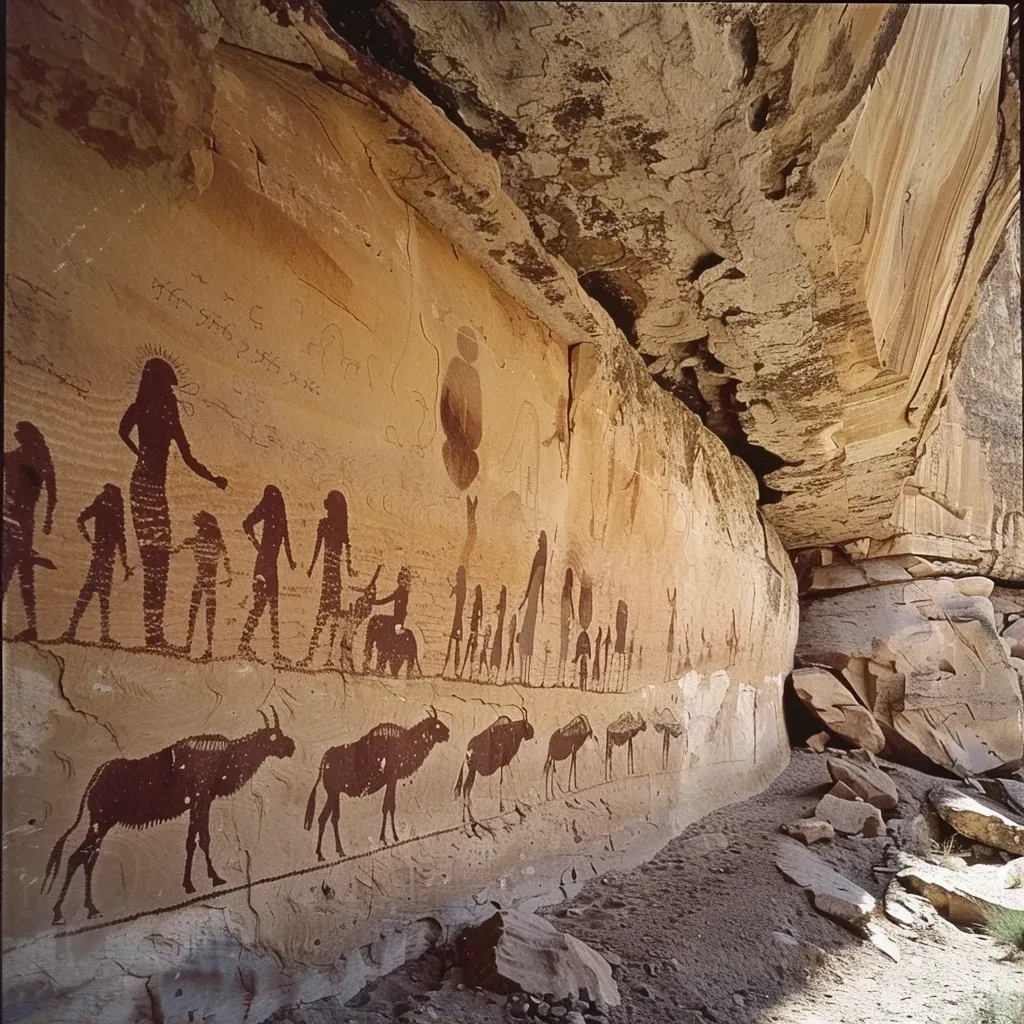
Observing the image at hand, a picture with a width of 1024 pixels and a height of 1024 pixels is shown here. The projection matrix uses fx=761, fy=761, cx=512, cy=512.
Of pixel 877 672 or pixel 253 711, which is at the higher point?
pixel 253 711

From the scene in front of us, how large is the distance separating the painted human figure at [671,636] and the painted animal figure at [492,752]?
5.28ft

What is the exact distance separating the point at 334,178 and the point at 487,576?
4.62 ft

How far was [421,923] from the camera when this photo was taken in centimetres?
233

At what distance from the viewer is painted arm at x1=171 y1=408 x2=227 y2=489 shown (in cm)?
165

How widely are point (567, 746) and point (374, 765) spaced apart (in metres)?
1.32

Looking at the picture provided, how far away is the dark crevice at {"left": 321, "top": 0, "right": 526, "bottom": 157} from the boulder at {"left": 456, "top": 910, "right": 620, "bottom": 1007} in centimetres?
237

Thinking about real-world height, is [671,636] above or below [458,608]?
below

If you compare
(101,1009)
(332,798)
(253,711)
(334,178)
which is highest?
(334,178)

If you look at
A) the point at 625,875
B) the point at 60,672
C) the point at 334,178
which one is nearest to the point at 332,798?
the point at 60,672

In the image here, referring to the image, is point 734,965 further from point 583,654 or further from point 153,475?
point 153,475

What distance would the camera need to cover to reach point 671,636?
14.7 feet

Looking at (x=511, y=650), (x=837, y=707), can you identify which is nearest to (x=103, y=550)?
(x=511, y=650)

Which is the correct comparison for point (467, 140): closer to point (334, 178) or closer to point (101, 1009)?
point (334, 178)

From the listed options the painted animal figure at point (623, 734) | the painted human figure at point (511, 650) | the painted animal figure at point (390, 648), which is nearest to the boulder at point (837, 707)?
the painted animal figure at point (623, 734)
